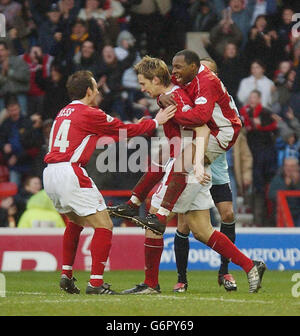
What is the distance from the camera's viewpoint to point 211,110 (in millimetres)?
7828

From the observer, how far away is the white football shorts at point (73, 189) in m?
7.83

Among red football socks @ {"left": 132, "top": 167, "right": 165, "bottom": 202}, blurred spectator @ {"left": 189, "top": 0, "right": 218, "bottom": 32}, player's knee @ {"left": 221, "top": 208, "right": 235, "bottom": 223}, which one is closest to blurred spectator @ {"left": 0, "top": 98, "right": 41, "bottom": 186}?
blurred spectator @ {"left": 189, "top": 0, "right": 218, "bottom": 32}

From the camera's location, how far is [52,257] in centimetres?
1155

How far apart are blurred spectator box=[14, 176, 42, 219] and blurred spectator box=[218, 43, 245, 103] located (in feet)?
9.90

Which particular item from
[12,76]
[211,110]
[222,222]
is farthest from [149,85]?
[12,76]

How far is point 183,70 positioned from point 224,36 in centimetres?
655

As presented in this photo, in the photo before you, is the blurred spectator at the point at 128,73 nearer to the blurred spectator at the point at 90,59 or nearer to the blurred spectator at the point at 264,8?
the blurred spectator at the point at 90,59

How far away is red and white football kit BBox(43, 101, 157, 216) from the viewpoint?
25.7ft

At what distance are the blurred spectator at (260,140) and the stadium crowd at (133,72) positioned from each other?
1 centimetres

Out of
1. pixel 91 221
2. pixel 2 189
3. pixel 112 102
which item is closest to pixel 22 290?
pixel 91 221

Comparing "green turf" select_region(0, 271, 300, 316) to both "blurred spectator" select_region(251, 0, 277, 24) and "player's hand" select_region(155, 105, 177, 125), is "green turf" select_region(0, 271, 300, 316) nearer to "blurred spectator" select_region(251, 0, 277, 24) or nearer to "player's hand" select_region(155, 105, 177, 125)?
"player's hand" select_region(155, 105, 177, 125)

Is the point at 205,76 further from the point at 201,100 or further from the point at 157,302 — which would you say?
the point at 157,302

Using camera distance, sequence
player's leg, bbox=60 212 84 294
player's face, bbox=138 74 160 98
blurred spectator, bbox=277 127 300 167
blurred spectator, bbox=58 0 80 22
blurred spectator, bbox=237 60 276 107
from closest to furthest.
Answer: player's face, bbox=138 74 160 98 → player's leg, bbox=60 212 84 294 → blurred spectator, bbox=277 127 300 167 → blurred spectator, bbox=237 60 276 107 → blurred spectator, bbox=58 0 80 22

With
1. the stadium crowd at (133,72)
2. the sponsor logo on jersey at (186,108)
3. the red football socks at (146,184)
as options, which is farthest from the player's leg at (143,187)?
the stadium crowd at (133,72)
